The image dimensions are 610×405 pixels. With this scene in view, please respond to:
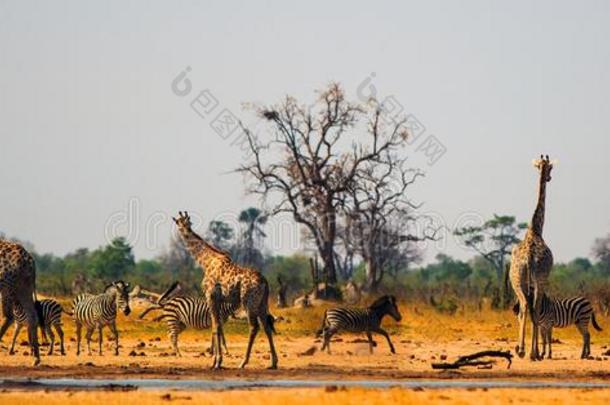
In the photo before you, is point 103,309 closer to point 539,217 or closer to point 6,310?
point 6,310

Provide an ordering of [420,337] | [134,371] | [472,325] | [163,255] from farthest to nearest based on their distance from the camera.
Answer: [163,255]
[472,325]
[420,337]
[134,371]

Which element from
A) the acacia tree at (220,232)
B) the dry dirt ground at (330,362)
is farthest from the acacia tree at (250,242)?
the dry dirt ground at (330,362)

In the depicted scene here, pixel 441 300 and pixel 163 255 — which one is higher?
pixel 163 255

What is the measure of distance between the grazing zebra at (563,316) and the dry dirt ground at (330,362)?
422mm

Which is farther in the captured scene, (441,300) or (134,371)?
(441,300)

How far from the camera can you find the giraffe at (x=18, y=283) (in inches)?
910

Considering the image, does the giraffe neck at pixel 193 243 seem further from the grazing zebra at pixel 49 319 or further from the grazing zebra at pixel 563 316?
the grazing zebra at pixel 563 316

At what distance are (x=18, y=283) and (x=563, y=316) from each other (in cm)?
1087

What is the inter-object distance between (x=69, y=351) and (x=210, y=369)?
5650 mm

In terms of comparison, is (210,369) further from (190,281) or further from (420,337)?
(190,281)

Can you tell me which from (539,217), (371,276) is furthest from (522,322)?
(371,276)

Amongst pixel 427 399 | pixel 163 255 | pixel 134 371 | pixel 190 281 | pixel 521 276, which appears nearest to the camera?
pixel 427 399

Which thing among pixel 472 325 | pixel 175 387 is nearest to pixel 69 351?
pixel 175 387

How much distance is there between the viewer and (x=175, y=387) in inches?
784
